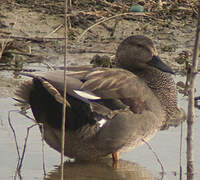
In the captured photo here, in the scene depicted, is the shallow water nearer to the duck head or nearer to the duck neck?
the duck neck

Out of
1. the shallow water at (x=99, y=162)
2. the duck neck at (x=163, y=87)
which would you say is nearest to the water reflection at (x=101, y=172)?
the shallow water at (x=99, y=162)

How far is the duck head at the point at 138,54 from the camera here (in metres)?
6.18

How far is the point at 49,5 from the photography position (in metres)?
9.27

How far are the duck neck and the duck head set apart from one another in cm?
6

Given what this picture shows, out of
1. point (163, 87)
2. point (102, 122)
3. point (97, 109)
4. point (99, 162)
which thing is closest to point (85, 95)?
point (97, 109)

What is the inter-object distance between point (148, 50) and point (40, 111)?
4.41 ft

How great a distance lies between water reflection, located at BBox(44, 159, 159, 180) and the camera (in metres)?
5.30

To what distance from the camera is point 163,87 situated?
5996 mm

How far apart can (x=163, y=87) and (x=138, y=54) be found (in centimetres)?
40

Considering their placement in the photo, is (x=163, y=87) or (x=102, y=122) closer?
(x=102, y=122)

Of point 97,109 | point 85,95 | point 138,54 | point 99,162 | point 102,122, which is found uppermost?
point 138,54

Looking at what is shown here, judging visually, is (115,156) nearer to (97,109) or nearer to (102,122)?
(102,122)

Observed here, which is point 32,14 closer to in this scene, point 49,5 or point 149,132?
point 49,5

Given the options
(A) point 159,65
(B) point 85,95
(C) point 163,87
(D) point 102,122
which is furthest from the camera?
(A) point 159,65
